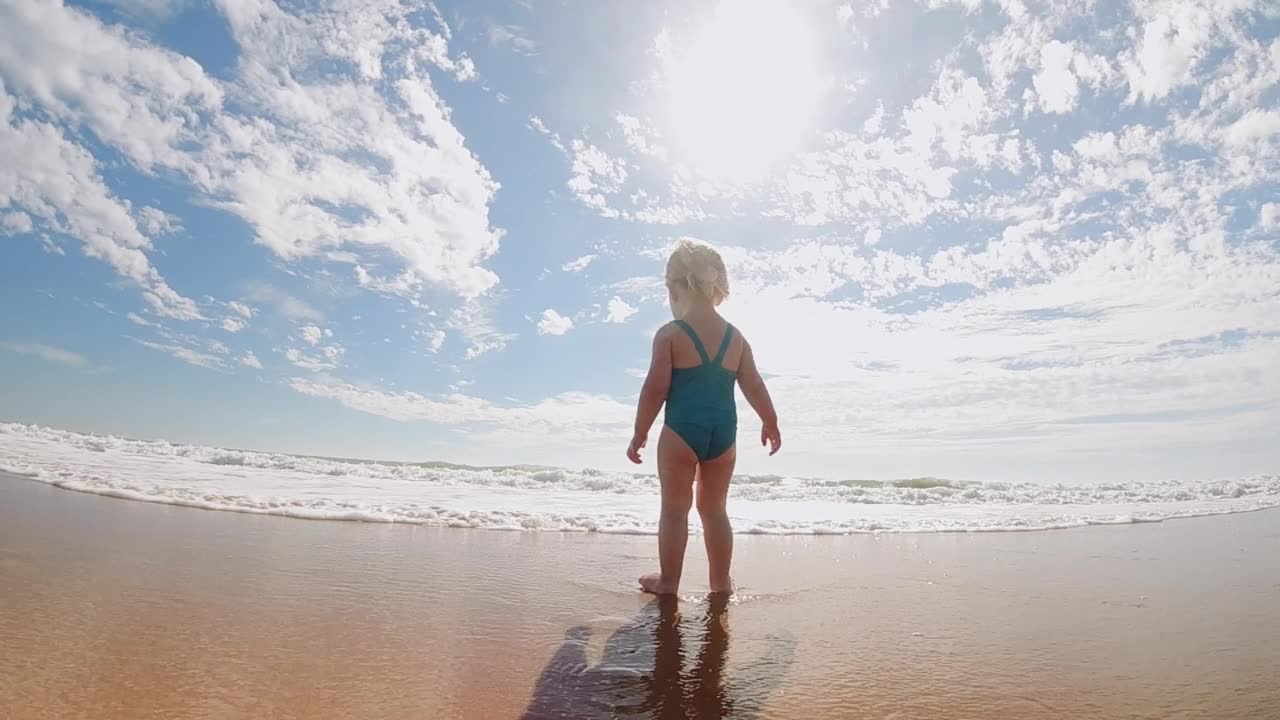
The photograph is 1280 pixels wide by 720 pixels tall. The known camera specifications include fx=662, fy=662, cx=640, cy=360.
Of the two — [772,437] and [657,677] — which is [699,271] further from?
[657,677]

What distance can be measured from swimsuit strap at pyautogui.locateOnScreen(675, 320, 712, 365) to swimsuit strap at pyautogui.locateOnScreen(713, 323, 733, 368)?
57mm

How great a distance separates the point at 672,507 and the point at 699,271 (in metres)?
1.41

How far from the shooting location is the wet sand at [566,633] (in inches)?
74.0

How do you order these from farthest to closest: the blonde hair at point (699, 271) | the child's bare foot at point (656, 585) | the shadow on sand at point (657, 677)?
the blonde hair at point (699, 271), the child's bare foot at point (656, 585), the shadow on sand at point (657, 677)

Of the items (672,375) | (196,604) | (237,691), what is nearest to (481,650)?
(237,691)

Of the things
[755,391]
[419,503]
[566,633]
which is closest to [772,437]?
[755,391]

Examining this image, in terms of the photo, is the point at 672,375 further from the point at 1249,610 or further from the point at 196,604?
the point at 1249,610

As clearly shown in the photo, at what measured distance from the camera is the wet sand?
6.16 feet

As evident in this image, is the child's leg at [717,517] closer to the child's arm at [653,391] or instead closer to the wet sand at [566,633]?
the wet sand at [566,633]

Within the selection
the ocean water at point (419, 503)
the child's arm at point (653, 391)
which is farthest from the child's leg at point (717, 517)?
the ocean water at point (419, 503)

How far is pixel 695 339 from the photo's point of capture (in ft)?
12.3

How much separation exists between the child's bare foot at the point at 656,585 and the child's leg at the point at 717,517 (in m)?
0.28

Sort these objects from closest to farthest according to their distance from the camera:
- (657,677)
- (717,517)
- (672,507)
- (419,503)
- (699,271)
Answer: (657,677), (672,507), (717,517), (699,271), (419,503)

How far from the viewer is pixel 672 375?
3.72 meters
